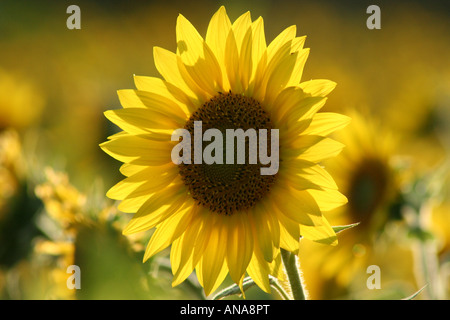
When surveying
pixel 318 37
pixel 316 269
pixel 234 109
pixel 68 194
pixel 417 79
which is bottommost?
pixel 316 269

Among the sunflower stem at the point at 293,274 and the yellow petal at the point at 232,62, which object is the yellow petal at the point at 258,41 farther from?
the sunflower stem at the point at 293,274

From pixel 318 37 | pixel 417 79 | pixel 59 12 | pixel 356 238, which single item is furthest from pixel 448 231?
pixel 59 12

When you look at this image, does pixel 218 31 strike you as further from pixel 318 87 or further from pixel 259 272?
pixel 259 272

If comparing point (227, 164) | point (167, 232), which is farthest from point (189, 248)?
point (227, 164)

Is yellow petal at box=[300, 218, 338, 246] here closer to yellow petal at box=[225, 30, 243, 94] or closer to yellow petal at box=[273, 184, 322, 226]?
yellow petal at box=[273, 184, 322, 226]
